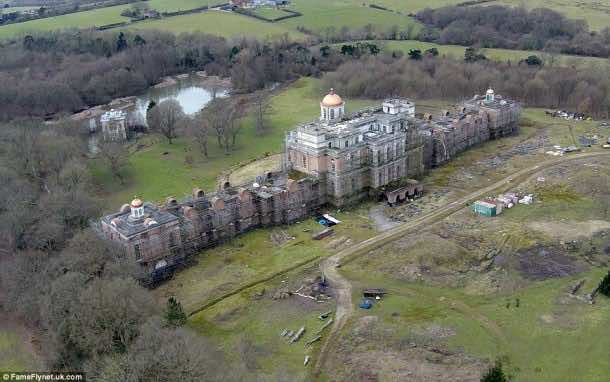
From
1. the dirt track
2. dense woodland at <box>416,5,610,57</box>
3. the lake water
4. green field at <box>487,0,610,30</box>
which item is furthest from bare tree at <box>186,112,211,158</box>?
green field at <box>487,0,610,30</box>

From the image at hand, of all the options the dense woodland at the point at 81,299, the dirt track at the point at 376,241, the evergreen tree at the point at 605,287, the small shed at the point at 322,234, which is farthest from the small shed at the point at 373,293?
the evergreen tree at the point at 605,287

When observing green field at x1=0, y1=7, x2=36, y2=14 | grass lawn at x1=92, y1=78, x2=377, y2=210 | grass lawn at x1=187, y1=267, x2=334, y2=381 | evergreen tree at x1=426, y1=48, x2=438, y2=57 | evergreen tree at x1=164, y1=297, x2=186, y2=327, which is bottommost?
grass lawn at x1=187, y1=267, x2=334, y2=381

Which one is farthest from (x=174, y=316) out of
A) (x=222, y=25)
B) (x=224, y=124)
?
(x=222, y=25)

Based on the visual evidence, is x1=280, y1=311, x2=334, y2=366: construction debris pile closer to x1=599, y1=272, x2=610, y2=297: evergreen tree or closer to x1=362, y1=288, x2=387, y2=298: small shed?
x1=362, y1=288, x2=387, y2=298: small shed

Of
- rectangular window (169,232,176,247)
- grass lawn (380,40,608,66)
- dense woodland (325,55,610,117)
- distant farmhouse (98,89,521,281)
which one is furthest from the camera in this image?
grass lawn (380,40,608,66)

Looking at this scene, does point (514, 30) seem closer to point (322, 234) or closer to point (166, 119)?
point (166, 119)

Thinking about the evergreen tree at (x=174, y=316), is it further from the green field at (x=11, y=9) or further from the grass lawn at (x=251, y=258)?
the green field at (x=11, y=9)
